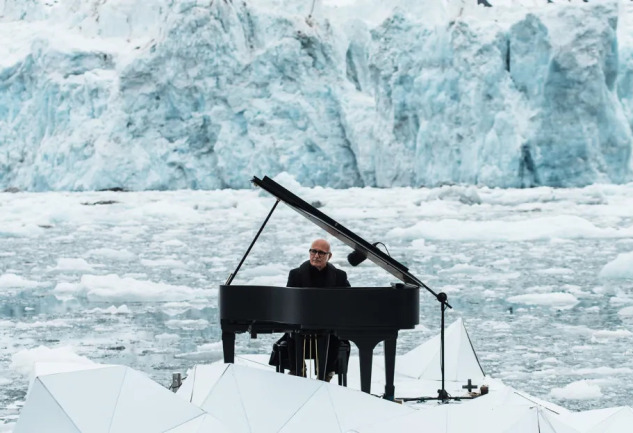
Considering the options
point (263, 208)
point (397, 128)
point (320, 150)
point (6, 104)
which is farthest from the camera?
point (6, 104)

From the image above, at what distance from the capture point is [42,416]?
162 inches

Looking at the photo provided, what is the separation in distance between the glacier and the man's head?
28.6m

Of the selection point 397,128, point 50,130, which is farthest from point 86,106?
point 397,128

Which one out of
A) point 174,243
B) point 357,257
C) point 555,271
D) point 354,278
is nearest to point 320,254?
point 357,257

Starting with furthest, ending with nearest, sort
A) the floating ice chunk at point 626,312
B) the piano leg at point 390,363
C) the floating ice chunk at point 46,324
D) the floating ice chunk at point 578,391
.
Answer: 1. the floating ice chunk at point 626,312
2. the floating ice chunk at point 46,324
3. the floating ice chunk at point 578,391
4. the piano leg at point 390,363

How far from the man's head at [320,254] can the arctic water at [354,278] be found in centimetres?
177

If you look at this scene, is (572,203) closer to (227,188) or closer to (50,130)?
(227,188)

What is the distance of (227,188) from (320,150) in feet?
13.6

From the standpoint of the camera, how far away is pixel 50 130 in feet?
135

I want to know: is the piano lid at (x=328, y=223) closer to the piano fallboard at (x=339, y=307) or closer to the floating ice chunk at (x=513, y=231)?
the piano fallboard at (x=339, y=307)

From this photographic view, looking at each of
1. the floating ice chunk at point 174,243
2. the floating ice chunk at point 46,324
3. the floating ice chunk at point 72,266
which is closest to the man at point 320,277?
the floating ice chunk at point 46,324

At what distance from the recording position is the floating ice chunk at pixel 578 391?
6.16m

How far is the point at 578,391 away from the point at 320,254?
2346mm

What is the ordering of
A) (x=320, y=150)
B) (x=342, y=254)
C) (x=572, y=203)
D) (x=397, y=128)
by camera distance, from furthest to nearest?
(x=320, y=150)
(x=397, y=128)
(x=572, y=203)
(x=342, y=254)
